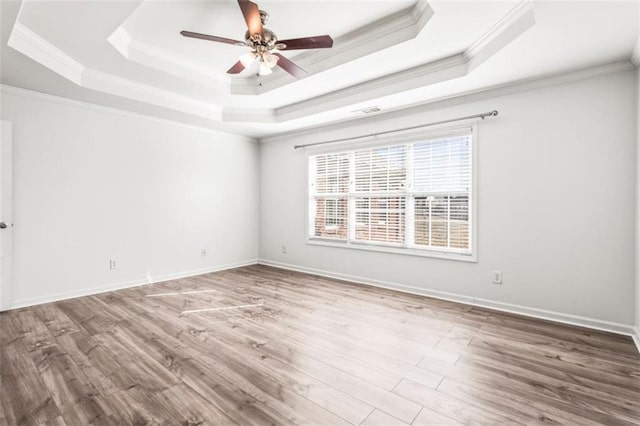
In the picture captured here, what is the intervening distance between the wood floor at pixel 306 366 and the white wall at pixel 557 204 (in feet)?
1.10

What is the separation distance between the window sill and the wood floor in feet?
1.98

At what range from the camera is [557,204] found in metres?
3.08

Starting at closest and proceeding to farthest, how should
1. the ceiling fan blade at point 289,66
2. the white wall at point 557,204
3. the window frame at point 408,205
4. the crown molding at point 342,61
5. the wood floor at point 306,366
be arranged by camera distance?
the wood floor at point 306,366
the crown molding at point 342,61
the ceiling fan blade at point 289,66
the white wall at point 557,204
the window frame at point 408,205

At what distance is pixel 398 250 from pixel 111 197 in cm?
404

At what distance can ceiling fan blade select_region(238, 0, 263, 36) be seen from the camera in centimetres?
209

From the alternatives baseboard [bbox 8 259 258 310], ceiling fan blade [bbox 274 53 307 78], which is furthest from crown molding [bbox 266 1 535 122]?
baseboard [bbox 8 259 258 310]

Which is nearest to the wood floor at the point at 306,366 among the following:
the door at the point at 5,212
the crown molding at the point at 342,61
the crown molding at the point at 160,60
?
the door at the point at 5,212

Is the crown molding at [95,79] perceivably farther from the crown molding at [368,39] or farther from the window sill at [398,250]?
the window sill at [398,250]

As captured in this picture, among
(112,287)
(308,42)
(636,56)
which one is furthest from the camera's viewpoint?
(112,287)

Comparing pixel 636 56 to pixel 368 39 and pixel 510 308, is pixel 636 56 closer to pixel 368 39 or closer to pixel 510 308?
pixel 368 39

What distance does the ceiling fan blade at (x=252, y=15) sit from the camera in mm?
2086

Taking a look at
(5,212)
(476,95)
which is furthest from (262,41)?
(5,212)

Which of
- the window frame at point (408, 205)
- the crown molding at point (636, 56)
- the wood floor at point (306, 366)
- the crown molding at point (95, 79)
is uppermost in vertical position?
the crown molding at point (95, 79)

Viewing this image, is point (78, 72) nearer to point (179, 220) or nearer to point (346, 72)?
point (179, 220)
